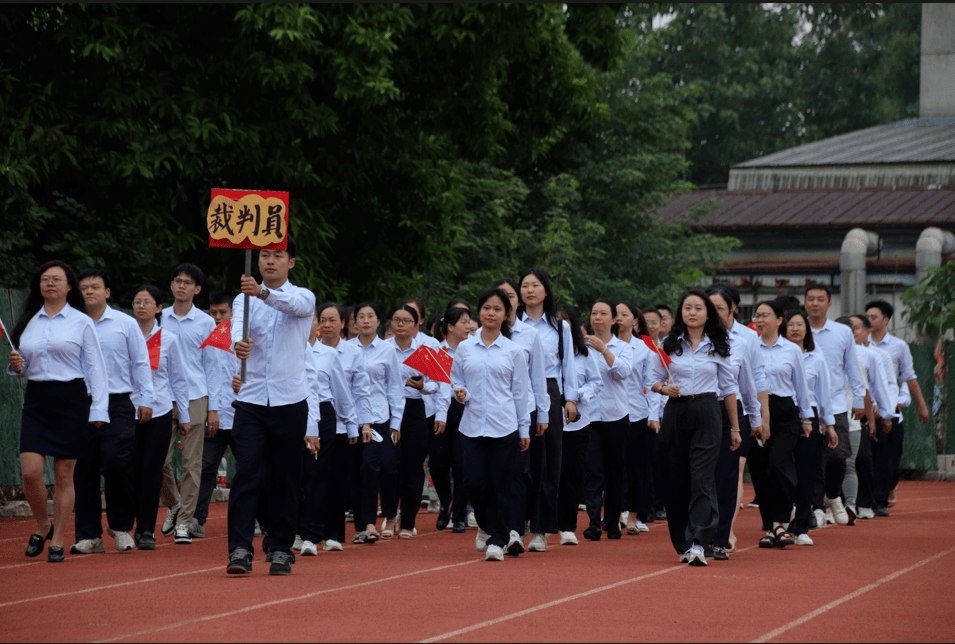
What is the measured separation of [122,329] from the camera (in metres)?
10.7

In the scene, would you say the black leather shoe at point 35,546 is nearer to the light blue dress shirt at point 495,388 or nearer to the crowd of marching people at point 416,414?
the crowd of marching people at point 416,414

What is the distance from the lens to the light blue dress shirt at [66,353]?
9820 mm

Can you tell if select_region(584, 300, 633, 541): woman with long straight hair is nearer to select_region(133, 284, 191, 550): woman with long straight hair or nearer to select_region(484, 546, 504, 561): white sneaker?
select_region(484, 546, 504, 561): white sneaker

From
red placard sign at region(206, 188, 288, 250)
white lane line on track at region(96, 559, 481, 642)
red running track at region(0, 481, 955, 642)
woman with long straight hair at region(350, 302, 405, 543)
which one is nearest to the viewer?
white lane line on track at region(96, 559, 481, 642)

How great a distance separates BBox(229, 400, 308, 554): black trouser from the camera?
8.76 metres

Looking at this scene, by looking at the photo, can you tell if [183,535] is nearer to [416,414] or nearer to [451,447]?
[416,414]

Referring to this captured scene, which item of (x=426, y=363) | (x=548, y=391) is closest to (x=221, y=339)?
(x=426, y=363)

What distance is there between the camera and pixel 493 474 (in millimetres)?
10375

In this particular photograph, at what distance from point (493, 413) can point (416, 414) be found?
273 centimetres

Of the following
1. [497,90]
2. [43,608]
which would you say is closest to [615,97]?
[497,90]

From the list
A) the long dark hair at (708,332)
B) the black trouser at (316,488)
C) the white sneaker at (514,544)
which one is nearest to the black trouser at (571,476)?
the white sneaker at (514,544)

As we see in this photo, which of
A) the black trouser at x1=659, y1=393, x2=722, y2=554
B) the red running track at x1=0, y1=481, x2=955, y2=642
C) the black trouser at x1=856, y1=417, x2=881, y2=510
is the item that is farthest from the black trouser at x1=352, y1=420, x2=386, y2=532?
the black trouser at x1=856, y1=417, x2=881, y2=510

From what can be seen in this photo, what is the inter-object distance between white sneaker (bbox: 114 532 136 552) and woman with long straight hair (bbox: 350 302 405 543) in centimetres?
198

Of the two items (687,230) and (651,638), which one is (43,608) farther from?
(687,230)
